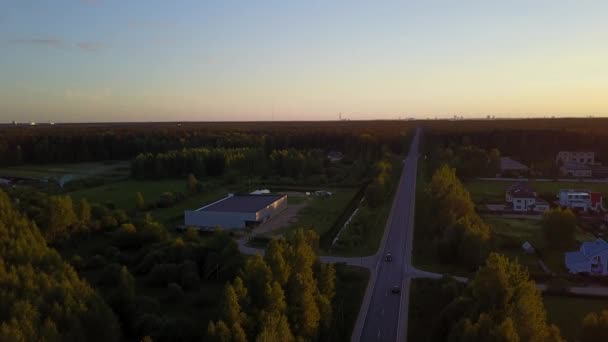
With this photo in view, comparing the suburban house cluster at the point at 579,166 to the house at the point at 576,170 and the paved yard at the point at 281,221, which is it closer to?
the house at the point at 576,170

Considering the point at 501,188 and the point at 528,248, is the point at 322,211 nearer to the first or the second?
the point at 528,248

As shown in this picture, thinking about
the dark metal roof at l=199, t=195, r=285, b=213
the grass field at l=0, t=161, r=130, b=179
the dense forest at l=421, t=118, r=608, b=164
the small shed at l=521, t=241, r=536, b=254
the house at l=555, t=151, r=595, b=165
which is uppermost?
the dense forest at l=421, t=118, r=608, b=164

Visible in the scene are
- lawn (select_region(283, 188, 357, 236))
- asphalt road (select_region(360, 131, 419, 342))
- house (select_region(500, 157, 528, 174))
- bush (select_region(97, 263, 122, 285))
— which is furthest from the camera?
house (select_region(500, 157, 528, 174))

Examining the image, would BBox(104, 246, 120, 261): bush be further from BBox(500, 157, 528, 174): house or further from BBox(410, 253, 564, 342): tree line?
BBox(500, 157, 528, 174): house

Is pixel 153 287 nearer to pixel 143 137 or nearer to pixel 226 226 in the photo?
pixel 226 226

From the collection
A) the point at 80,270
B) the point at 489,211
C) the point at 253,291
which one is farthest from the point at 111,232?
the point at 489,211

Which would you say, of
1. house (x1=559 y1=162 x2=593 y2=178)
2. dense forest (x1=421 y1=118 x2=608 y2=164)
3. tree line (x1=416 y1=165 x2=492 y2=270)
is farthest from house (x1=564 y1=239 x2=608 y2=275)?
dense forest (x1=421 y1=118 x2=608 y2=164)

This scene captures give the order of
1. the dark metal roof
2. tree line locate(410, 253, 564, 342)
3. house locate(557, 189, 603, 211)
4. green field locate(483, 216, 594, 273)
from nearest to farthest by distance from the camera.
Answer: tree line locate(410, 253, 564, 342) < green field locate(483, 216, 594, 273) < the dark metal roof < house locate(557, 189, 603, 211)

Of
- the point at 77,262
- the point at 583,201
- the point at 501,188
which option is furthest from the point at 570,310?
the point at 501,188
